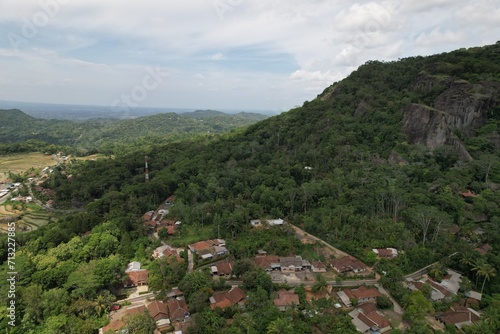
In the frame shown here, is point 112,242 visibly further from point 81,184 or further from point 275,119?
point 275,119

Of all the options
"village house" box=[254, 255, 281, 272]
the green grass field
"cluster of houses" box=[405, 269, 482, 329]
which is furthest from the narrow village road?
"cluster of houses" box=[405, 269, 482, 329]

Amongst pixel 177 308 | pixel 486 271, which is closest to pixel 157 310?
pixel 177 308

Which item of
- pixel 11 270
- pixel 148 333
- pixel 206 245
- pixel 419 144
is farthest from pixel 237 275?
pixel 419 144

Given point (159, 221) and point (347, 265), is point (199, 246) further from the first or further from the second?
point (347, 265)

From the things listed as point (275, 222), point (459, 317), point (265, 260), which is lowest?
point (459, 317)

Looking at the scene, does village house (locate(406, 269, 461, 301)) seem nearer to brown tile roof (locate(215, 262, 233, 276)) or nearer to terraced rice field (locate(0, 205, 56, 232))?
brown tile roof (locate(215, 262, 233, 276))

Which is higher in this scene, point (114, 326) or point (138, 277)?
point (138, 277)
